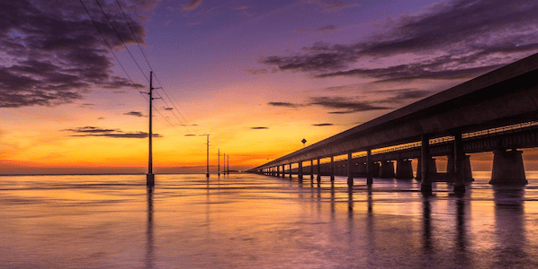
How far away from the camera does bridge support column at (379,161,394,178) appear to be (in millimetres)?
153625

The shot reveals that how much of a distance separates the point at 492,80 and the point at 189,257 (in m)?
21.9

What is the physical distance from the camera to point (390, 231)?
48.8 feet

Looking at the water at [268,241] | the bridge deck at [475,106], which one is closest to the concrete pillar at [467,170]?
the bridge deck at [475,106]

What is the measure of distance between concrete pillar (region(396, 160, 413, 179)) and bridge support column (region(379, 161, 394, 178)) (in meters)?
6.13

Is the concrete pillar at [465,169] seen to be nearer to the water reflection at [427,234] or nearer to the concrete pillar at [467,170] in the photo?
the concrete pillar at [467,170]

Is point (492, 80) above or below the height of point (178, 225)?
above

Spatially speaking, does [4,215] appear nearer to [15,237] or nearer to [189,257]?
[15,237]

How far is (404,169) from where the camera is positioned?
144875 millimetres

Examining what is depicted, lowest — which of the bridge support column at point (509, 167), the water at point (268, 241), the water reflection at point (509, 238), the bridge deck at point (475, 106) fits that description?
the water reflection at point (509, 238)

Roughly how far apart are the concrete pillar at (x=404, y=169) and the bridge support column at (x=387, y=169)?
613 centimetres

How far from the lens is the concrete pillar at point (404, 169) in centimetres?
14238

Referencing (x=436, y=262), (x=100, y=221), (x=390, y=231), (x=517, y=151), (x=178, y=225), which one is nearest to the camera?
(x=436, y=262)

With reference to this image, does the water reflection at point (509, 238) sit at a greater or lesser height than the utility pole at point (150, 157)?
lesser

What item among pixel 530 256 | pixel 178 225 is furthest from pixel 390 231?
pixel 178 225
